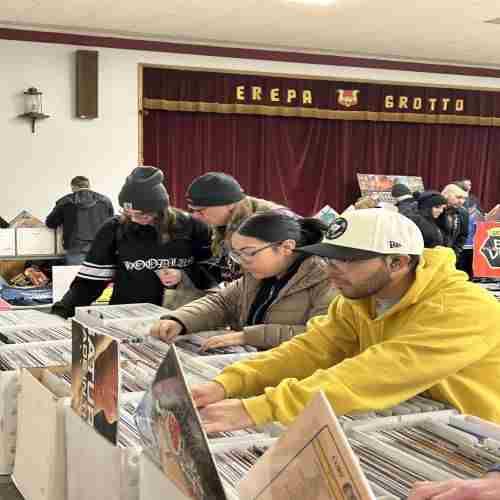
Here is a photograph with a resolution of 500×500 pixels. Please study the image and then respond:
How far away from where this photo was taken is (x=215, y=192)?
9.61ft

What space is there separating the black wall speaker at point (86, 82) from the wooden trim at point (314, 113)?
72 cm

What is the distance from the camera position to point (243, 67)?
9.12m

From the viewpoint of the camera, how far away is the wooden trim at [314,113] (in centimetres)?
902

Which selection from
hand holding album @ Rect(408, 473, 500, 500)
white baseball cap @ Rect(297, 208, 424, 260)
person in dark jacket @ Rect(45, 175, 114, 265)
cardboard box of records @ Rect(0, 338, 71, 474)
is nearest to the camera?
hand holding album @ Rect(408, 473, 500, 500)

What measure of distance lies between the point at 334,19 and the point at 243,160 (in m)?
2.44

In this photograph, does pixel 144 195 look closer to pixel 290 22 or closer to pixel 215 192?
pixel 215 192

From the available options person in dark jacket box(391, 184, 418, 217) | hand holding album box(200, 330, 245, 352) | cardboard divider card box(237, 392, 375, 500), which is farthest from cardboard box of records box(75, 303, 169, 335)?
person in dark jacket box(391, 184, 418, 217)

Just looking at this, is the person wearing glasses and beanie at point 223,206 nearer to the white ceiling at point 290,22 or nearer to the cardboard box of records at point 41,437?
the cardboard box of records at point 41,437

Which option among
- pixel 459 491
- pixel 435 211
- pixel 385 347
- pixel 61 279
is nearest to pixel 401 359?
pixel 385 347

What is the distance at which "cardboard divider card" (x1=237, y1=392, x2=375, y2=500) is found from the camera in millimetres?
777

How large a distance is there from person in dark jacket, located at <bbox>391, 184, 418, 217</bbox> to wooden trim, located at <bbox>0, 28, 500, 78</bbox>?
7.33ft

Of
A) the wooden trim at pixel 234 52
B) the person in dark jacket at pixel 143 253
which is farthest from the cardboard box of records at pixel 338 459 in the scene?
the wooden trim at pixel 234 52

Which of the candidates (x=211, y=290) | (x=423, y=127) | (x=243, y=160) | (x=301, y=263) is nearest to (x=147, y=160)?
(x=243, y=160)

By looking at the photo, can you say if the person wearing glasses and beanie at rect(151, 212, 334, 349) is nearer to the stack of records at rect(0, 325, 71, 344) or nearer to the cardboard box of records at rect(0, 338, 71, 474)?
the stack of records at rect(0, 325, 71, 344)
